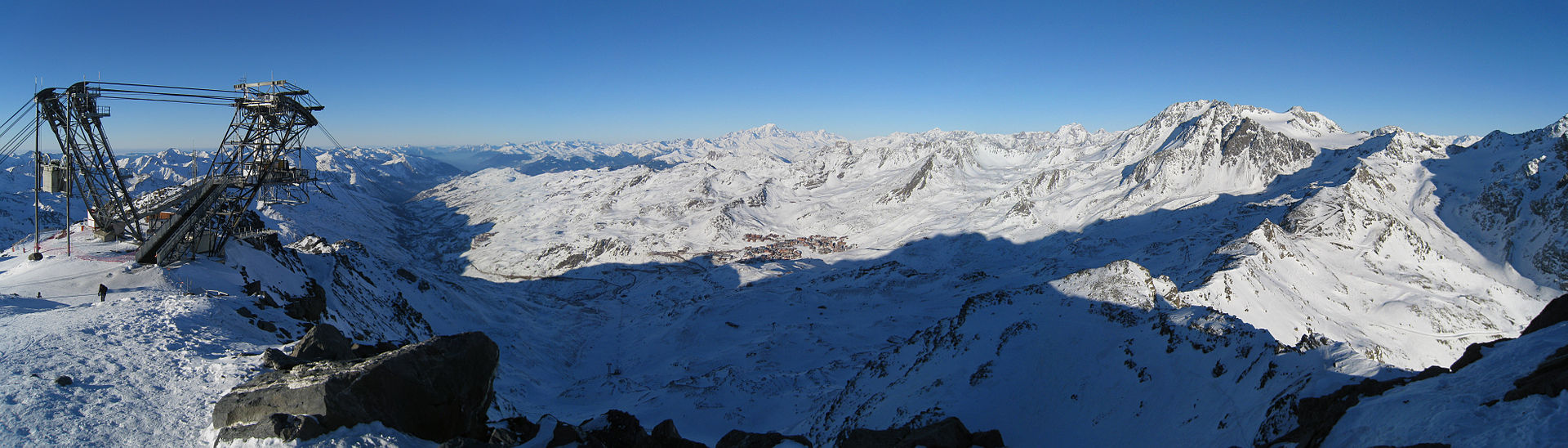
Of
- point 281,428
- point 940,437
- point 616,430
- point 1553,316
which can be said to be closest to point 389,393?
point 281,428

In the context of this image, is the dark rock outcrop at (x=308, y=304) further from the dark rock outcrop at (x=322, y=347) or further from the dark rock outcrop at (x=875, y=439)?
the dark rock outcrop at (x=875, y=439)

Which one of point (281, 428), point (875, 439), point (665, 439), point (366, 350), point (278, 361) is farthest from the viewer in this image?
point (875, 439)

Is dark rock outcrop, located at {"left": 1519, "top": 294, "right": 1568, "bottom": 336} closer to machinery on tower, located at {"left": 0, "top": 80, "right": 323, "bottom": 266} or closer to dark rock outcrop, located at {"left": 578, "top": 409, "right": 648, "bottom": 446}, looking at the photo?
dark rock outcrop, located at {"left": 578, "top": 409, "right": 648, "bottom": 446}

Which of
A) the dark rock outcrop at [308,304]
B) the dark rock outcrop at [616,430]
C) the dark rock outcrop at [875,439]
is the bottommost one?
the dark rock outcrop at [875,439]

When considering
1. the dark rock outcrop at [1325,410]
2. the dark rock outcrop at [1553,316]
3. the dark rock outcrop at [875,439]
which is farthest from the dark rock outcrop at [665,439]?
the dark rock outcrop at [1553,316]

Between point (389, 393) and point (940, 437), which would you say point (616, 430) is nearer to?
point (389, 393)

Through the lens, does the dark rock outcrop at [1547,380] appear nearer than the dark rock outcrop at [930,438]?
Yes

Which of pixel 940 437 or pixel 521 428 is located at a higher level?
pixel 521 428
